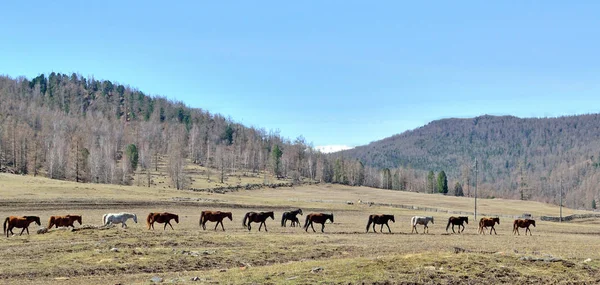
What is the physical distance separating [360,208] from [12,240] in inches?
2073

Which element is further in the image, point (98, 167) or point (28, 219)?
point (98, 167)

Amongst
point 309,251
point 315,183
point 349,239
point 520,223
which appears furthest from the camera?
point 315,183

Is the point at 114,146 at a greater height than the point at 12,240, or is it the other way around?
the point at 114,146

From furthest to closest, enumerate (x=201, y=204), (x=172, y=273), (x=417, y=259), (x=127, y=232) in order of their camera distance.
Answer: (x=201, y=204) < (x=127, y=232) < (x=417, y=259) < (x=172, y=273)

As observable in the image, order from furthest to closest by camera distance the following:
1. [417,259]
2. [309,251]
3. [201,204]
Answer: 1. [201,204]
2. [309,251]
3. [417,259]

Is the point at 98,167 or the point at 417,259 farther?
the point at 98,167

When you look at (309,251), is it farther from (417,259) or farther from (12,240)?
(12,240)

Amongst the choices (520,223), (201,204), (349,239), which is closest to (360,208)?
(201,204)

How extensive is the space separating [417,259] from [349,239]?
12790mm

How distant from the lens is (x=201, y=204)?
2633 inches

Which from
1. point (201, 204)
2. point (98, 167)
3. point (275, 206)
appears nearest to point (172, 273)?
point (201, 204)

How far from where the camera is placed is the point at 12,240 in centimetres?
2986

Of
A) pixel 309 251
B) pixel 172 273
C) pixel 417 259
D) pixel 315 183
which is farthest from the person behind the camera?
pixel 315 183

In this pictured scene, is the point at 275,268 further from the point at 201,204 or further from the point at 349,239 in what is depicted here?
the point at 201,204
